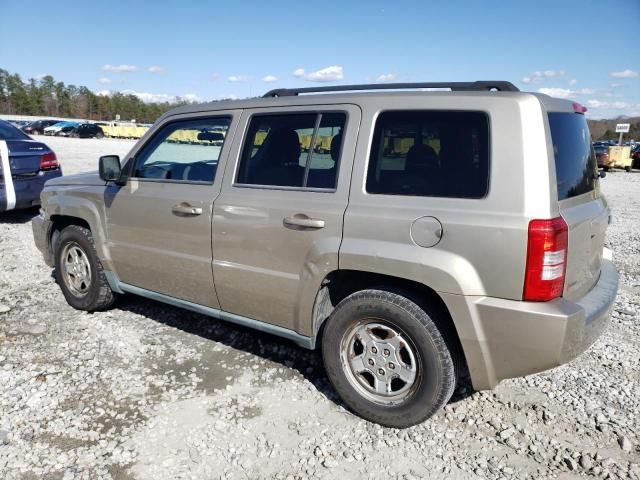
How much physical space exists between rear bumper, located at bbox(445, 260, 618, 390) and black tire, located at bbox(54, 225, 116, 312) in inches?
129

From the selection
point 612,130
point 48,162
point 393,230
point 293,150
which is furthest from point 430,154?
point 612,130

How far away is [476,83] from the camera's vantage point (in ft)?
9.59

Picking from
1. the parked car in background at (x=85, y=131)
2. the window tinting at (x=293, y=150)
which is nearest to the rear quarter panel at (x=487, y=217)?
the window tinting at (x=293, y=150)

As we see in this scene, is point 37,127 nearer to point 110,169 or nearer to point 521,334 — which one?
point 110,169

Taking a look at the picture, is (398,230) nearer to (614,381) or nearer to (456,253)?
(456,253)

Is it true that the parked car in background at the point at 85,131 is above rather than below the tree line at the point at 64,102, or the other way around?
below

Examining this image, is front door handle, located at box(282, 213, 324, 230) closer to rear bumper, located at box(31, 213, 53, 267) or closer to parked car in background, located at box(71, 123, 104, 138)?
rear bumper, located at box(31, 213, 53, 267)

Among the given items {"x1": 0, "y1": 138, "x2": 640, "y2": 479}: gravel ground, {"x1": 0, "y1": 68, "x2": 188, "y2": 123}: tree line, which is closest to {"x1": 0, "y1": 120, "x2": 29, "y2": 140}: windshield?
{"x1": 0, "y1": 138, "x2": 640, "y2": 479}: gravel ground

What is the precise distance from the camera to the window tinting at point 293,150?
10.3ft

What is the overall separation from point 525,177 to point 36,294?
4.87 metres

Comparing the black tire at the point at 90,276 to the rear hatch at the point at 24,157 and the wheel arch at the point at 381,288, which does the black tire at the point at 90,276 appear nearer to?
the wheel arch at the point at 381,288

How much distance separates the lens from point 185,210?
364 cm

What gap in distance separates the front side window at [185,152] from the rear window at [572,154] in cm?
219

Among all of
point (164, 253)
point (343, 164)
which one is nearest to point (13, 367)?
point (164, 253)
